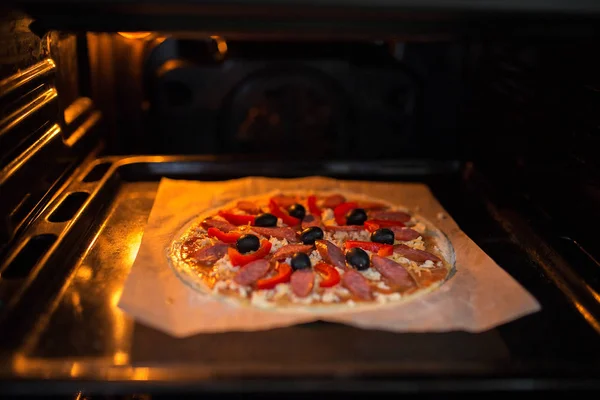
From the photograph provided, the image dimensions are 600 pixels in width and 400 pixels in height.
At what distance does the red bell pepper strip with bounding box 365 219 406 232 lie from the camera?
1.52 m

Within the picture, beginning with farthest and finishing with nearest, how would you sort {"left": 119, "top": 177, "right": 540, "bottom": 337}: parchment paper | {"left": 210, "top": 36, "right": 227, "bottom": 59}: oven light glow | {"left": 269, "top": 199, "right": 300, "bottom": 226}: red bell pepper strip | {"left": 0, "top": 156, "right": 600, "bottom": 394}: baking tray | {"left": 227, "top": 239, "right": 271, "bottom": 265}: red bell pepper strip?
{"left": 210, "top": 36, "right": 227, "bottom": 59}: oven light glow, {"left": 269, "top": 199, "right": 300, "bottom": 226}: red bell pepper strip, {"left": 227, "top": 239, "right": 271, "bottom": 265}: red bell pepper strip, {"left": 119, "top": 177, "right": 540, "bottom": 337}: parchment paper, {"left": 0, "top": 156, "right": 600, "bottom": 394}: baking tray

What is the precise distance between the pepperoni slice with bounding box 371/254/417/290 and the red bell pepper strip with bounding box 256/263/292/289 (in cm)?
20

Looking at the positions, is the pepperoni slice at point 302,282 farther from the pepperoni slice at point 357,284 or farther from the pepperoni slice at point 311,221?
the pepperoni slice at point 311,221

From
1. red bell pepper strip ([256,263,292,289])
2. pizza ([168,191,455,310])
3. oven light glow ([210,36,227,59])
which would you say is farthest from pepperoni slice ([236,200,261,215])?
oven light glow ([210,36,227,59])

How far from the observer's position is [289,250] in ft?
4.51

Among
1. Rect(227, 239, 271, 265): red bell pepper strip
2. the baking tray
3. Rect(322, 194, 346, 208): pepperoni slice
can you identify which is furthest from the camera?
Rect(322, 194, 346, 208): pepperoni slice

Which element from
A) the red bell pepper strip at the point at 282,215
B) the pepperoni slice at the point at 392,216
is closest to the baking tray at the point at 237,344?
the pepperoni slice at the point at 392,216

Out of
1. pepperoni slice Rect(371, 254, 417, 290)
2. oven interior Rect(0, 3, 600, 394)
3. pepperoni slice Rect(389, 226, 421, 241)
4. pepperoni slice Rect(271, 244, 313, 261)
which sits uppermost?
oven interior Rect(0, 3, 600, 394)

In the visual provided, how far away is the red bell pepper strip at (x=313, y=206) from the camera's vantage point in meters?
1.62

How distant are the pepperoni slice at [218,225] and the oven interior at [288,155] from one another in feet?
0.54

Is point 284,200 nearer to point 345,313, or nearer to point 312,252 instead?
point 312,252

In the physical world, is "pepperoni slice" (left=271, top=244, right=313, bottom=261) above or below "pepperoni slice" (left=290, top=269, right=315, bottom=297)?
below

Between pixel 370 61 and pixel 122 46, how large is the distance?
728mm

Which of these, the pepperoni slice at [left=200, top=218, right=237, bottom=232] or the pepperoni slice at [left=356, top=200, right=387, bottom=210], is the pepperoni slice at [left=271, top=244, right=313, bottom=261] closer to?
the pepperoni slice at [left=200, top=218, right=237, bottom=232]
